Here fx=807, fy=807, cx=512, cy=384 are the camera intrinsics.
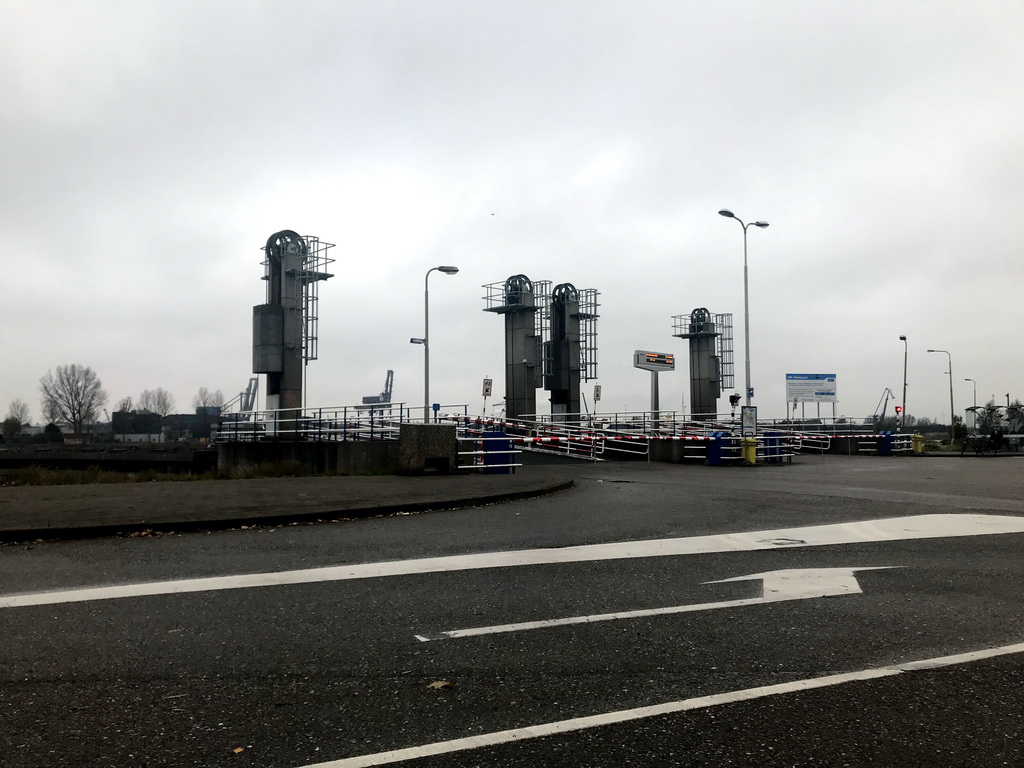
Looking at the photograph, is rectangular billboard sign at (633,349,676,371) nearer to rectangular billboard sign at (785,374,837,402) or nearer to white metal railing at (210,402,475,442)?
rectangular billboard sign at (785,374,837,402)

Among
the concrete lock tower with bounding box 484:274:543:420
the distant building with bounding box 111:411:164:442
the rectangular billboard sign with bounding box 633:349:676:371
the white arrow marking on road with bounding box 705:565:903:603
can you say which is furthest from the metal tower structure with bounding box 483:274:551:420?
the distant building with bounding box 111:411:164:442

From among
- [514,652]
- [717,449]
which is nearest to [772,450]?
[717,449]

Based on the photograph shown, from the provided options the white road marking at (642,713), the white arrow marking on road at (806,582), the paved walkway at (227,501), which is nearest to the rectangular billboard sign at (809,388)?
the paved walkway at (227,501)

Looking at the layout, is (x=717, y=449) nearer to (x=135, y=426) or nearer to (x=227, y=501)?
(x=227, y=501)

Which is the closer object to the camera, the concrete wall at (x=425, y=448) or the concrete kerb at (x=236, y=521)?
the concrete kerb at (x=236, y=521)

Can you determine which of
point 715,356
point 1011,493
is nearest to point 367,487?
point 1011,493

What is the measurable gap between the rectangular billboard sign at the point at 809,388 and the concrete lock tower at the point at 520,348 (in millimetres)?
18731

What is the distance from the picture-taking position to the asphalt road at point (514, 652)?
3572 millimetres

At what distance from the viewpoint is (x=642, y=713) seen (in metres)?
3.91

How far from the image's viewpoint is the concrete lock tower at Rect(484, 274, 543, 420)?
44.2 metres

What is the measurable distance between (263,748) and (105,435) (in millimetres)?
98814

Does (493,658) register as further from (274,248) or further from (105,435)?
(105,435)

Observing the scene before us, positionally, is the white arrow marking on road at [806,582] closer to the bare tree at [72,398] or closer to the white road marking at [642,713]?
the white road marking at [642,713]

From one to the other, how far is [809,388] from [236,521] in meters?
48.5
